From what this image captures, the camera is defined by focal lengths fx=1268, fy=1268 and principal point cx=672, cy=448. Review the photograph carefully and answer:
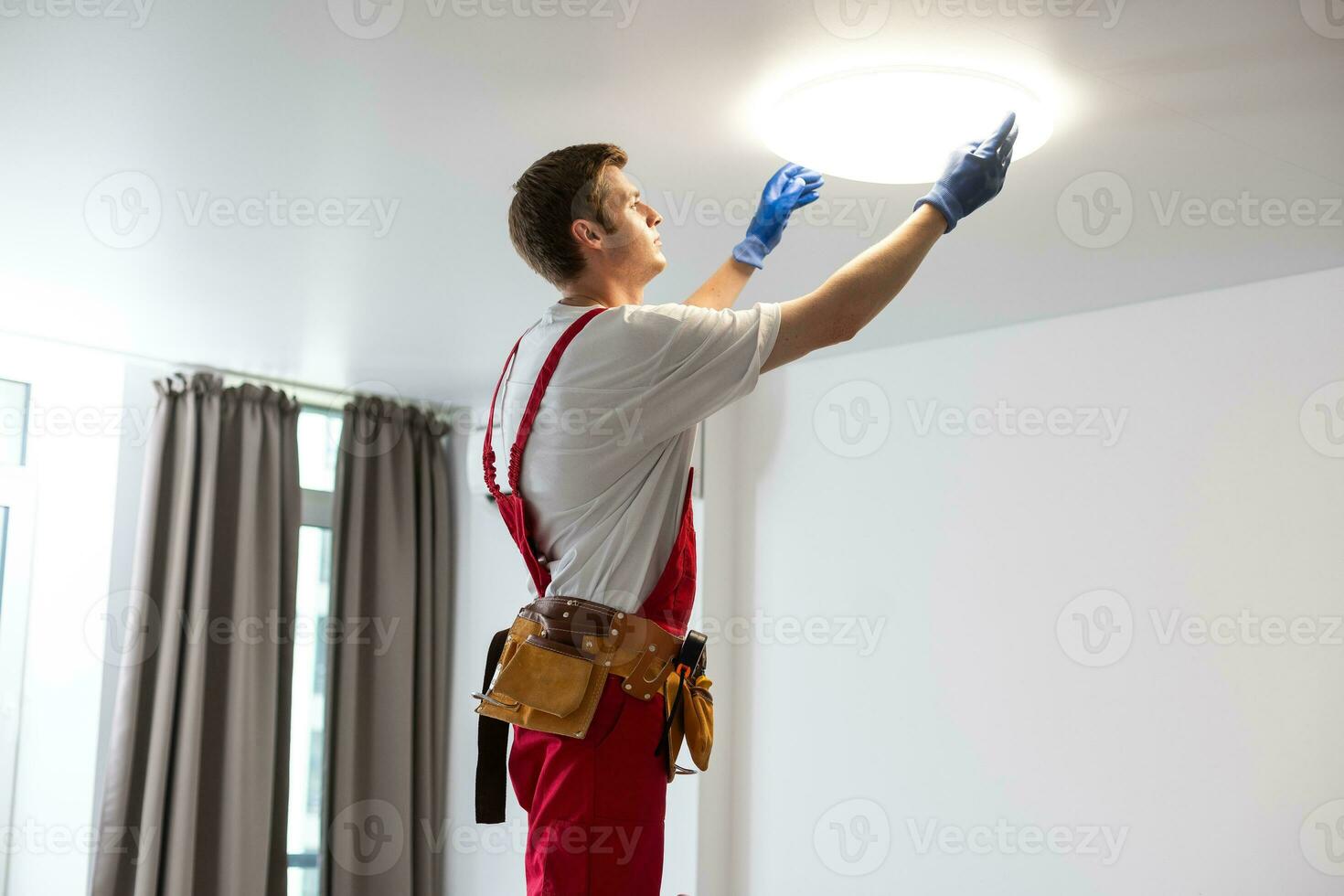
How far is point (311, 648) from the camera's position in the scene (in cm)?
529

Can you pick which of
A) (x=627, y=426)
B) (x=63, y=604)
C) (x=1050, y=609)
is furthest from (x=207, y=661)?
(x=627, y=426)

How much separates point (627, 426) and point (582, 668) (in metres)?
0.32

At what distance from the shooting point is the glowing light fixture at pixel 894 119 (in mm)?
2541

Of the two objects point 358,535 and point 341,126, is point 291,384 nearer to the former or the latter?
point 358,535

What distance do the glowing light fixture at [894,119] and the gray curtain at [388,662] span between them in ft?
9.94

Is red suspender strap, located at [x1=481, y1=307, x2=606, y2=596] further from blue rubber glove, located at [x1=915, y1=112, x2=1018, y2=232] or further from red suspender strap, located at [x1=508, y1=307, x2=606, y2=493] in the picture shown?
blue rubber glove, located at [x1=915, y1=112, x2=1018, y2=232]

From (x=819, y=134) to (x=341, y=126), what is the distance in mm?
1042

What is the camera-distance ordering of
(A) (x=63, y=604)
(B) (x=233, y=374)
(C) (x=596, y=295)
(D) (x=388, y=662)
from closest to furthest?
(C) (x=596, y=295) → (A) (x=63, y=604) → (B) (x=233, y=374) → (D) (x=388, y=662)

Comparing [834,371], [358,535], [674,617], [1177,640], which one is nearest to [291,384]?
[358,535]

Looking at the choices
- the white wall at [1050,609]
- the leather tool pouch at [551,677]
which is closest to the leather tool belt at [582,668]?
the leather tool pouch at [551,677]

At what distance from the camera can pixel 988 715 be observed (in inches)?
161

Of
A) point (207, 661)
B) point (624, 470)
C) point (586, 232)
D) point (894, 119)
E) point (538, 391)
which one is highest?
point (894, 119)

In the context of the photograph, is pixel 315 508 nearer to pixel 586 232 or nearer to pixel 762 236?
pixel 762 236

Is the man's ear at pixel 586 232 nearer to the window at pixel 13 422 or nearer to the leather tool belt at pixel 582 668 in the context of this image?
the leather tool belt at pixel 582 668
